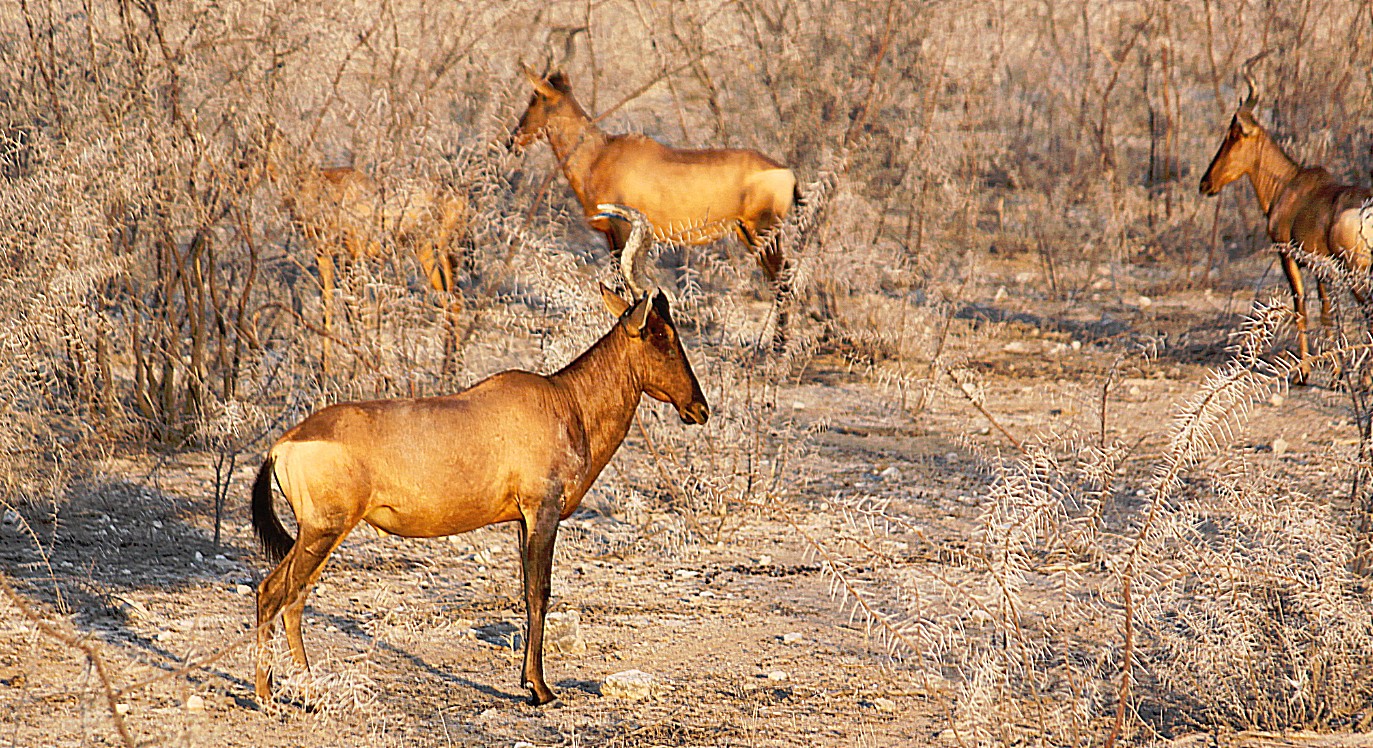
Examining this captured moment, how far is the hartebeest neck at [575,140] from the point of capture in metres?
10.2

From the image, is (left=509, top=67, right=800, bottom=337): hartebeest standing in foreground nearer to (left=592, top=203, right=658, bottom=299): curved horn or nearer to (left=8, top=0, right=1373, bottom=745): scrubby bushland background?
(left=8, top=0, right=1373, bottom=745): scrubby bushland background

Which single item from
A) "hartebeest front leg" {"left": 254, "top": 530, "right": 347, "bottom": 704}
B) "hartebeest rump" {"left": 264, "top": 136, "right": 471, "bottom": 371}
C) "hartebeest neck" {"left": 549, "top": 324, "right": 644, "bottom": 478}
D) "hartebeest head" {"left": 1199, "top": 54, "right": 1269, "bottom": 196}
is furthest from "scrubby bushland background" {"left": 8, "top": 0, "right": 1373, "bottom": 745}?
"hartebeest front leg" {"left": 254, "top": 530, "right": 347, "bottom": 704}

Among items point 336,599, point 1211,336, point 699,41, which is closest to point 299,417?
point 336,599

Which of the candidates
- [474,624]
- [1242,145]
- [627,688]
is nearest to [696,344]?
[1242,145]

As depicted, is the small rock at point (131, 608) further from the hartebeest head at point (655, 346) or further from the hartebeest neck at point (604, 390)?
the hartebeest head at point (655, 346)

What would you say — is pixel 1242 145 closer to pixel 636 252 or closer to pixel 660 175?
pixel 660 175

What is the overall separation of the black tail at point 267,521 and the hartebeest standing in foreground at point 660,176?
216 inches

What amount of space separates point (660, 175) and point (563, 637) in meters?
5.09

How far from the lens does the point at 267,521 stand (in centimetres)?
495

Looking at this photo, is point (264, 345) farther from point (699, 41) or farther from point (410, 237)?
point (699, 41)

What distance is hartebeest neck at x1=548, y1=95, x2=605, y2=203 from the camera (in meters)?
10.2

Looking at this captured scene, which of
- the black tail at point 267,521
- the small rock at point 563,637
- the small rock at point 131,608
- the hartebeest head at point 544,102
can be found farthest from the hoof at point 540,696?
the hartebeest head at point 544,102

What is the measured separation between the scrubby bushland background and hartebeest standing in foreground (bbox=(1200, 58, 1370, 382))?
0.95 metres

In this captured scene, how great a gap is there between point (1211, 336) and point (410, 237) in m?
6.81
